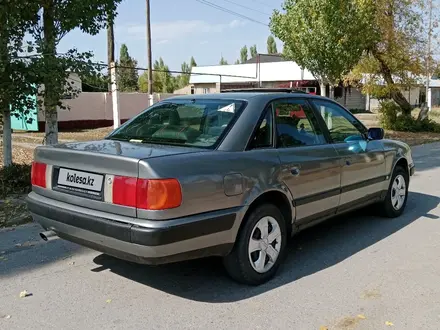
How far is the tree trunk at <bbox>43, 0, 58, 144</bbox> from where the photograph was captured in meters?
7.02

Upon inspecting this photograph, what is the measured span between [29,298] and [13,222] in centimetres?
234

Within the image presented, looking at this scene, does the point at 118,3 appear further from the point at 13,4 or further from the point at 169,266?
the point at 169,266

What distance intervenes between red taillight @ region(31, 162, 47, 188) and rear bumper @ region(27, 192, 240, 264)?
303 mm

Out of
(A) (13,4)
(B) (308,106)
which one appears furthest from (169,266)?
(A) (13,4)

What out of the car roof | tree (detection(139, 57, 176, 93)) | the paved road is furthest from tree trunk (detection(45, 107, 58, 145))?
tree (detection(139, 57, 176, 93))

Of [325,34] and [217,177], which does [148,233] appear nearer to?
[217,177]

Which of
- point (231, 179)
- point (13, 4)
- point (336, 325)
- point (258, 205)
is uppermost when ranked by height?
point (13, 4)

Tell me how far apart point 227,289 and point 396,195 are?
3.29m

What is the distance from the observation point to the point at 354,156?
5121mm

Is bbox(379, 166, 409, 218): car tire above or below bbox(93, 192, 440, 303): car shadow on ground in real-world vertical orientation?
above

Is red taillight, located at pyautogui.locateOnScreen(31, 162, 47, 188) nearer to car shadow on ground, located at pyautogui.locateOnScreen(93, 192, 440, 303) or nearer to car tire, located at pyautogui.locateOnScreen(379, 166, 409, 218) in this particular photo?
car shadow on ground, located at pyautogui.locateOnScreen(93, 192, 440, 303)

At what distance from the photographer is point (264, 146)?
4.12 meters

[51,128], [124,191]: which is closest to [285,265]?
[124,191]

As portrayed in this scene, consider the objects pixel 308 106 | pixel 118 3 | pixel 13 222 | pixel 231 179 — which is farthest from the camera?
pixel 118 3
